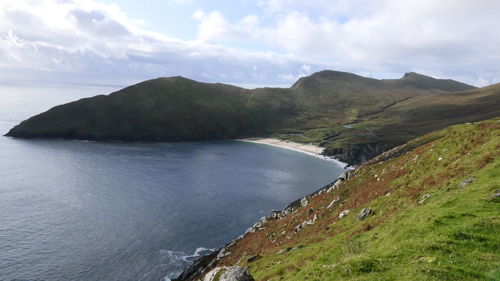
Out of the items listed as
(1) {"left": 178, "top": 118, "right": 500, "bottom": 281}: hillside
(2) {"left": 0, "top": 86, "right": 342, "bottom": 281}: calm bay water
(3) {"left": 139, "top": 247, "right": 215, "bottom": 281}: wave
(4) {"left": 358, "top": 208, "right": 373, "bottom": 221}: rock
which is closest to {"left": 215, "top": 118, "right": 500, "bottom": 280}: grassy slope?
(1) {"left": 178, "top": 118, "right": 500, "bottom": 281}: hillside

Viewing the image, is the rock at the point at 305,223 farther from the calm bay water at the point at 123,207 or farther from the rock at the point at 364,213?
the calm bay water at the point at 123,207

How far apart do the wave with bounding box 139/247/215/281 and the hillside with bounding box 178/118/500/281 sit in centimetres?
444

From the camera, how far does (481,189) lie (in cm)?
2988

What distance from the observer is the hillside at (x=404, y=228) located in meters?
20.0

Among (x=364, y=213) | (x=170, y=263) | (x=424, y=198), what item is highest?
(x=424, y=198)

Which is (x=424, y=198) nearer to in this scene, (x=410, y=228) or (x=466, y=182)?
(x=466, y=182)

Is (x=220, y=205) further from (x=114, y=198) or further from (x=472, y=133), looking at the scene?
(x=472, y=133)

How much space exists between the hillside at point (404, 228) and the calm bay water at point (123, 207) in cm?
1818

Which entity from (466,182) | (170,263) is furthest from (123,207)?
(466,182)

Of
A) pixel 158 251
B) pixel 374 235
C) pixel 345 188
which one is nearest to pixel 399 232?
pixel 374 235

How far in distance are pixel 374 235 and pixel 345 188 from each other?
33483 mm

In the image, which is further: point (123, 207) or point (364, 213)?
point (123, 207)

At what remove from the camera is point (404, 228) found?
88.8ft

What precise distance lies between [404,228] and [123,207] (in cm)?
9740
